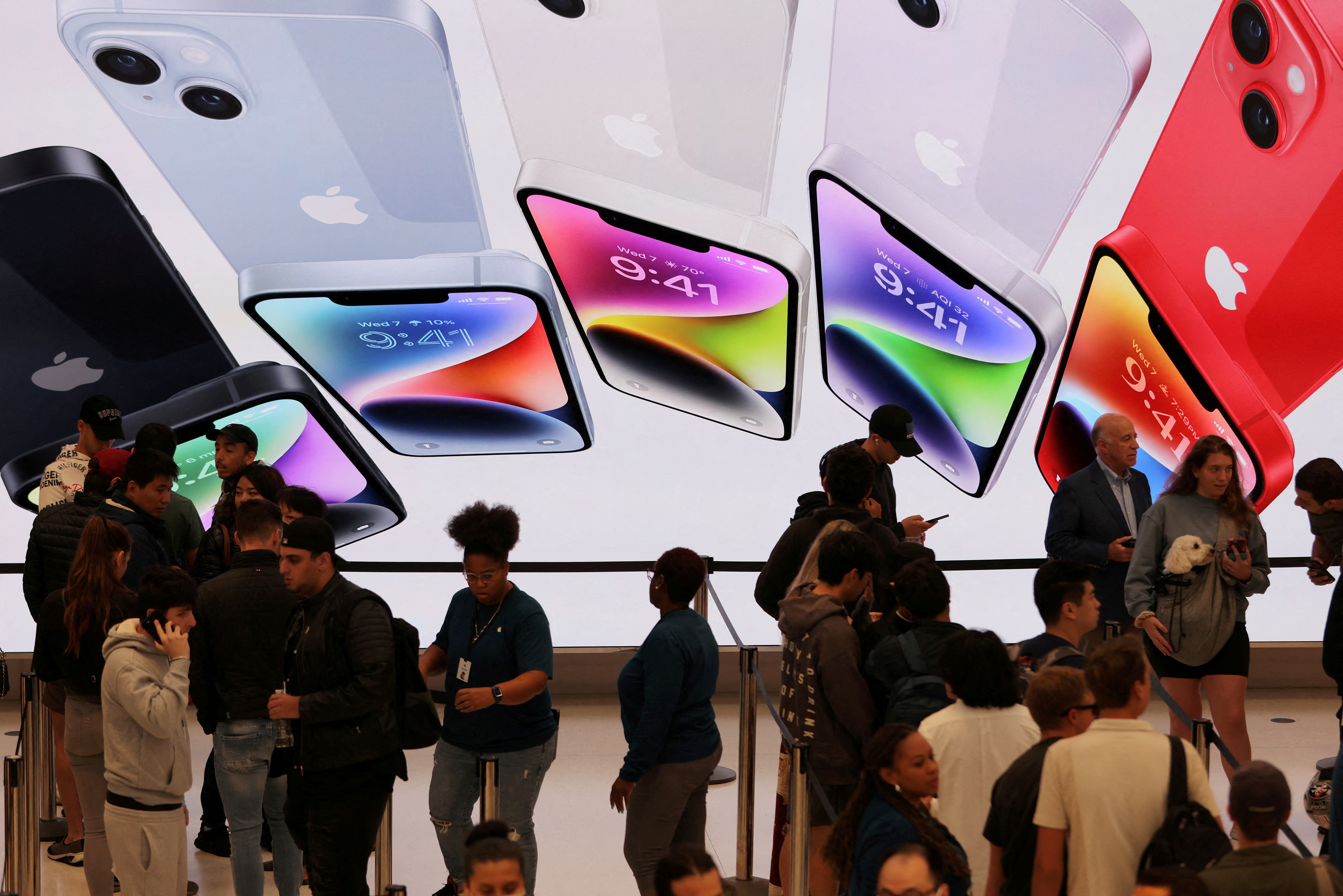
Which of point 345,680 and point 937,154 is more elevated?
point 937,154

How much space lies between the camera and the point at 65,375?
20.8ft

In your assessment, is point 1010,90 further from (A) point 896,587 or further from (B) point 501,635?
(B) point 501,635

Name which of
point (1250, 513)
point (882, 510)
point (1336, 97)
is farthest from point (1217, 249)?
point (882, 510)

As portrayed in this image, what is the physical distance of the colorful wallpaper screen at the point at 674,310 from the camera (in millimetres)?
5969

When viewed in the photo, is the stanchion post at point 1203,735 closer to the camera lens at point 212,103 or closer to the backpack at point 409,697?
the backpack at point 409,697

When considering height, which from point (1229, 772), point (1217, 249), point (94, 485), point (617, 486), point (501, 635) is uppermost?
point (1217, 249)

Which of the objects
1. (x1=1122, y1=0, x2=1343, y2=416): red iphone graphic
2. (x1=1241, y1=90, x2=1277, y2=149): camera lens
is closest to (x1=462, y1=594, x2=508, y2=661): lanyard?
(x1=1122, y1=0, x2=1343, y2=416): red iphone graphic

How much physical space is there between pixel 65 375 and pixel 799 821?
437 centimetres

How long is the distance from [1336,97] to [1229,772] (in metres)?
4.01

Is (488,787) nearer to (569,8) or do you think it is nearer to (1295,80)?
(569,8)

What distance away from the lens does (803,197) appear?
6395mm

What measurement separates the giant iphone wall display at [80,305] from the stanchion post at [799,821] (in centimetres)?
393

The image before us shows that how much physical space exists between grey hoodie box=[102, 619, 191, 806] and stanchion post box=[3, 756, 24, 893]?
0.41 metres

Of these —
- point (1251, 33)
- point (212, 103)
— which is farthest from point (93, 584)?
point (1251, 33)
